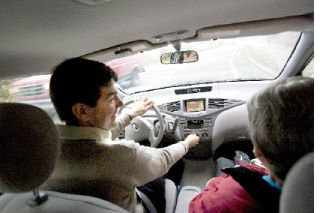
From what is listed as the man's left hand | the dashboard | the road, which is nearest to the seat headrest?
the man's left hand

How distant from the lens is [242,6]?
1327 millimetres

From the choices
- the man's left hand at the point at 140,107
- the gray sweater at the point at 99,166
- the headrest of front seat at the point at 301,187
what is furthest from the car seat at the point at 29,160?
the man's left hand at the point at 140,107

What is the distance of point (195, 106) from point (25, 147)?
2284mm

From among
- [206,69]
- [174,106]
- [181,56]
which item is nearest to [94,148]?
[181,56]

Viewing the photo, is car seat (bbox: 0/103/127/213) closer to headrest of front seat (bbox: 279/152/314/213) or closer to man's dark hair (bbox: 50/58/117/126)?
man's dark hair (bbox: 50/58/117/126)

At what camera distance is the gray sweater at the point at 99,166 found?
1033mm

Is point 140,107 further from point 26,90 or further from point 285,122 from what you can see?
point 285,122

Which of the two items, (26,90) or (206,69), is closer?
(26,90)

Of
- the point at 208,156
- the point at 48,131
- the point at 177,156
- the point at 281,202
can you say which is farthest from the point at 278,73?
the point at 48,131

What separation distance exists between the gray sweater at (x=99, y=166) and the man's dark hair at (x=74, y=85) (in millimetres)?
131

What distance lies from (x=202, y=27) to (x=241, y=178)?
128 cm

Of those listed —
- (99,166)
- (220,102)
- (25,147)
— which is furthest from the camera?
(220,102)

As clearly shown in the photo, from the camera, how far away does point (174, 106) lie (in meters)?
2.84

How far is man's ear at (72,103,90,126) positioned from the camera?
46.6 inches
